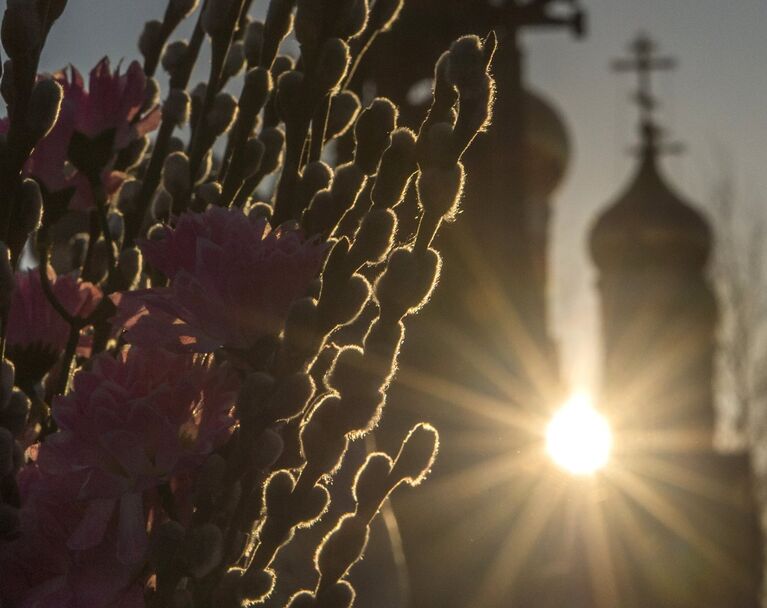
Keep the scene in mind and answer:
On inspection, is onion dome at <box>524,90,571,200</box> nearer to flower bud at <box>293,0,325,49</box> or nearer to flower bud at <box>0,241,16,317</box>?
flower bud at <box>293,0,325,49</box>

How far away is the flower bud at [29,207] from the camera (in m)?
0.63

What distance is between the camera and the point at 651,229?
2567 cm

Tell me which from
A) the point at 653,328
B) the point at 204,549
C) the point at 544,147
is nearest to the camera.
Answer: the point at 204,549

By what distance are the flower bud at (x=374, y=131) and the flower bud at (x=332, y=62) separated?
0.03 meters

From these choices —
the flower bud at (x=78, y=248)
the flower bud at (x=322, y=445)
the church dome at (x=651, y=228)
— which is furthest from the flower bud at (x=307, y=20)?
the church dome at (x=651, y=228)

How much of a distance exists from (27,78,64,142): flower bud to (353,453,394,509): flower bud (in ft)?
0.78

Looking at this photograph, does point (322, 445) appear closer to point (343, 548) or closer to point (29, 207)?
point (343, 548)

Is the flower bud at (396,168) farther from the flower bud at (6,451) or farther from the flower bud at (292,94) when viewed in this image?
the flower bud at (6,451)

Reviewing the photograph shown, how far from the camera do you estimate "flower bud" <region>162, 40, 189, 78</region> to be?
0.89 m

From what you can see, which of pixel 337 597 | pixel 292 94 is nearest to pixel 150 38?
pixel 292 94

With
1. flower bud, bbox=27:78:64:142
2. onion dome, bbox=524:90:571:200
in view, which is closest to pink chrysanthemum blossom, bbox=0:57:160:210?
flower bud, bbox=27:78:64:142

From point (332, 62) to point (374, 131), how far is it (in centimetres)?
4

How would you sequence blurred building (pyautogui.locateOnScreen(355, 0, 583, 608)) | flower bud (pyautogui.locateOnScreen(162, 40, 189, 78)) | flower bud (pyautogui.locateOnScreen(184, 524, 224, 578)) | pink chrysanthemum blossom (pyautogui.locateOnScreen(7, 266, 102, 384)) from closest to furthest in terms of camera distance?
flower bud (pyautogui.locateOnScreen(184, 524, 224, 578)) → pink chrysanthemum blossom (pyautogui.locateOnScreen(7, 266, 102, 384)) → flower bud (pyautogui.locateOnScreen(162, 40, 189, 78)) → blurred building (pyautogui.locateOnScreen(355, 0, 583, 608))

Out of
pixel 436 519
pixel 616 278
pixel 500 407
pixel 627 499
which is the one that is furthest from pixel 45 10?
pixel 616 278
